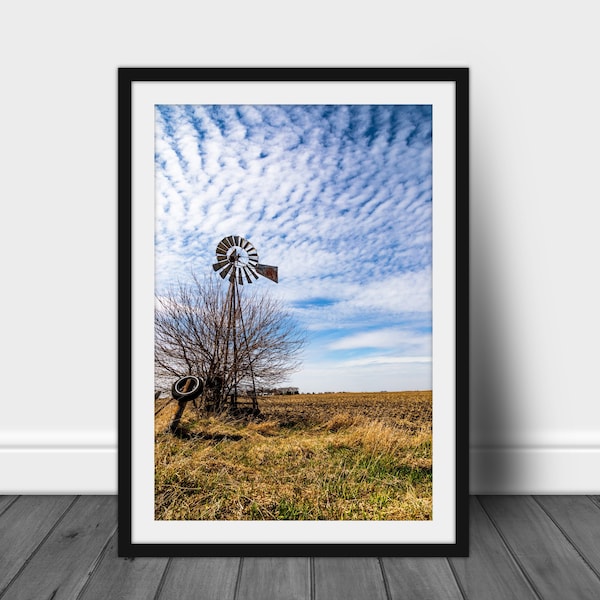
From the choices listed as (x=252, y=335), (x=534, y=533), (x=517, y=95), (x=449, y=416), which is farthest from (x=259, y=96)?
(x=534, y=533)

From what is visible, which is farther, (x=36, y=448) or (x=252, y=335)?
(x=36, y=448)

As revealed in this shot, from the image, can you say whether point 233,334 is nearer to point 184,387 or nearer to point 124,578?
point 184,387

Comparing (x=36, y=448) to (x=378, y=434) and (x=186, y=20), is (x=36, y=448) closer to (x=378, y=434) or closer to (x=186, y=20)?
(x=378, y=434)

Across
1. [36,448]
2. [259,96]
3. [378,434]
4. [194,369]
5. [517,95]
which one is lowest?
[36,448]

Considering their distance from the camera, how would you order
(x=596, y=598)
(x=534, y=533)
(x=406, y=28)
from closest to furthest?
(x=596, y=598) < (x=534, y=533) < (x=406, y=28)

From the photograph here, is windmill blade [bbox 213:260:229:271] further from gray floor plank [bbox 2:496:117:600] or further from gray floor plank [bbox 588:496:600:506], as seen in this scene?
gray floor plank [bbox 588:496:600:506]

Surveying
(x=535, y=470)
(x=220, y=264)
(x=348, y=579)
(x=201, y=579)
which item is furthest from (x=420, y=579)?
(x=220, y=264)

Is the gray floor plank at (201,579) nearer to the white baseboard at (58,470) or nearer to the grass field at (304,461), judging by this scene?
the grass field at (304,461)
